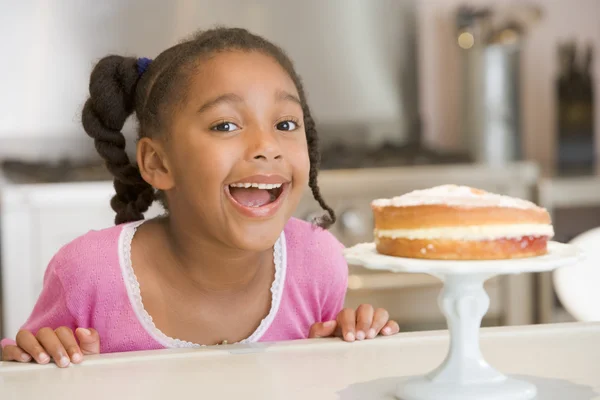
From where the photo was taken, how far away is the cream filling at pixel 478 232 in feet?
2.44

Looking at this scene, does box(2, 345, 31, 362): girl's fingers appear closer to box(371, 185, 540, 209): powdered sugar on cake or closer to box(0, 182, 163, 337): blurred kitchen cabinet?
box(371, 185, 540, 209): powdered sugar on cake

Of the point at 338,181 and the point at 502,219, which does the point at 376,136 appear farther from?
the point at 502,219

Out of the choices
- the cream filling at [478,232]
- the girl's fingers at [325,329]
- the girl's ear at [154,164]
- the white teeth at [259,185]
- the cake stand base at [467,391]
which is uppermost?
the girl's ear at [154,164]

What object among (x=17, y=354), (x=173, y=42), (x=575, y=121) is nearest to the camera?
(x=17, y=354)

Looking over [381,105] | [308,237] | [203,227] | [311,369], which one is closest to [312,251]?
[308,237]

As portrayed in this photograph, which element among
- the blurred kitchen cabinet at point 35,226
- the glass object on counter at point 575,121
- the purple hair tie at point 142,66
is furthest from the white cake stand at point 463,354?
the glass object on counter at point 575,121

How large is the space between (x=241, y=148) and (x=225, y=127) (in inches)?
2.0

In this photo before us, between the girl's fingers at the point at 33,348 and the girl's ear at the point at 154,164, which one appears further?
the girl's ear at the point at 154,164

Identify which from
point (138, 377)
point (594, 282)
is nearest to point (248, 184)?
point (138, 377)

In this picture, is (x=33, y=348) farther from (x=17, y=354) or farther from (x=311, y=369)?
(x=311, y=369)

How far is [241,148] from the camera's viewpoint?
109 centimetres

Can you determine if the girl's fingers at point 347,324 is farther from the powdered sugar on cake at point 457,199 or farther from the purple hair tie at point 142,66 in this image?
the purple hair tie at point 142,66

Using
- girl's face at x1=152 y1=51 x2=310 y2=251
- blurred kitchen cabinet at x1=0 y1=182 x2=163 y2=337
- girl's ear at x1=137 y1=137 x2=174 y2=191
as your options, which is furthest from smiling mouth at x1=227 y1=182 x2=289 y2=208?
blurred kitchen cabinet at x1=0 y1=182 x2=163 y2=337

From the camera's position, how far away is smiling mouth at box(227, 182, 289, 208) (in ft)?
3.78
